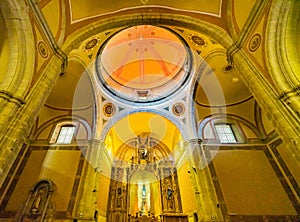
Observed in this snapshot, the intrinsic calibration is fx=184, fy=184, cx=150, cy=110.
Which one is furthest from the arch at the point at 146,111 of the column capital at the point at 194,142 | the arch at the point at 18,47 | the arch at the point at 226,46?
the arch at the point at 18,47

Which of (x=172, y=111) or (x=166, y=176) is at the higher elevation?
(x=172, y=111)

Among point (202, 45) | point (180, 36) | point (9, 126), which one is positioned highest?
point (180, 36)

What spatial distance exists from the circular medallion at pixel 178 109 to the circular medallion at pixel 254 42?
21.4 feet

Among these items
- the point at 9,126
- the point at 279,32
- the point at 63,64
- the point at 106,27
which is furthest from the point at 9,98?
the point at 279,32

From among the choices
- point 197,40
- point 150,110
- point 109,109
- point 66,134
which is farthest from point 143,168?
point 197,40

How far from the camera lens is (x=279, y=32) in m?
4.99

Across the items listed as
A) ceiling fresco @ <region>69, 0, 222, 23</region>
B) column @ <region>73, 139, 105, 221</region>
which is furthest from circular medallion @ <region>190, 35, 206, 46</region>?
column @ <region>73, 139, 105, 221</region>

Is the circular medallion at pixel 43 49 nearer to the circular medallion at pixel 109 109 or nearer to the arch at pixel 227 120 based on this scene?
the circular medallion at pixel 109 109

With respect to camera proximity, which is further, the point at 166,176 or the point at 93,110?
the point at 166,176

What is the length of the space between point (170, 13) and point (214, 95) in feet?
18.7

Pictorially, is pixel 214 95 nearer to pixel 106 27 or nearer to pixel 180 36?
pixel 180 36

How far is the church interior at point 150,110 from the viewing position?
4.81 meters

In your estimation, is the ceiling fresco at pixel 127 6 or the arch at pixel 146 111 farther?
the arch at pixel 146 111

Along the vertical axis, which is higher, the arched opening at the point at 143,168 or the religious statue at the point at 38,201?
the arched opening at the point at 143,168
